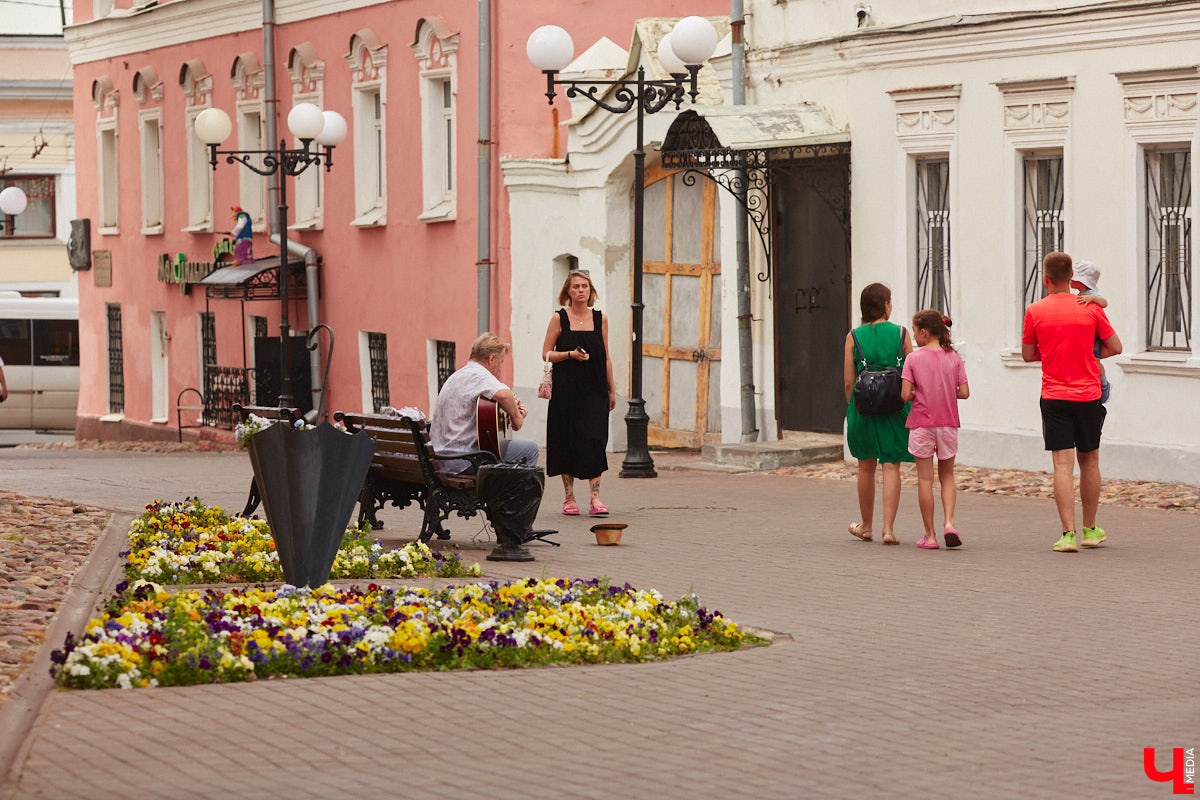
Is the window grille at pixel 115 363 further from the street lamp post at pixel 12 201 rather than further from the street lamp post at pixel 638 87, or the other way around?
the street lamp post at pixel 638 87

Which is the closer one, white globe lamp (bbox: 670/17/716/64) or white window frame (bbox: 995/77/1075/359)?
white window frame (bbox: 995/77/1075/359)

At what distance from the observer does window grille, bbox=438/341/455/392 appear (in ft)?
85.5

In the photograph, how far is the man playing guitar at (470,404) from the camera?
12328 mm

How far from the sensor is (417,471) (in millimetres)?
12375

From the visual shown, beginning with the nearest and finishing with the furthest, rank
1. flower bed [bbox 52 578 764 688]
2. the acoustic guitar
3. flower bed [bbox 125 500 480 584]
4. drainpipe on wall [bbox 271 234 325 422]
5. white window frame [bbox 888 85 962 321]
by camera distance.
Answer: flower bed [bbox 52 578 764 688], flower bed [bbox 125 500 480 584], the acoustic guitar, white window frame [bbox 888 85 962 321], drainpipe on wall [bbox 271 234 325 422]

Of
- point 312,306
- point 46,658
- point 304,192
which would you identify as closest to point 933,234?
point 46,658

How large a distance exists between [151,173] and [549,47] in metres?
18.2

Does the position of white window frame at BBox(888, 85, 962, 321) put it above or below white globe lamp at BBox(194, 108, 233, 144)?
below

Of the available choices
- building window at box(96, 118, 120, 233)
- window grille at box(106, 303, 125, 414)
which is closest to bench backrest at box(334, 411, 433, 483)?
window grille at box(106, 303, 125, 414)

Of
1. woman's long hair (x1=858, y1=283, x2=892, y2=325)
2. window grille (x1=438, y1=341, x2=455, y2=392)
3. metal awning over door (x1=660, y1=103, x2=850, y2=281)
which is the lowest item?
window grille (x1=438, y1=341, x2=455, y2=392)

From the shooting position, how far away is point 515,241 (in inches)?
939

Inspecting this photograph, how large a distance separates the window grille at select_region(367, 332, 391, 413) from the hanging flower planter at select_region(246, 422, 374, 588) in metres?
18.3

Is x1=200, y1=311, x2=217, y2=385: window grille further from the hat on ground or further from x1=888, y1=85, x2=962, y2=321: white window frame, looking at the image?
the hat on ground

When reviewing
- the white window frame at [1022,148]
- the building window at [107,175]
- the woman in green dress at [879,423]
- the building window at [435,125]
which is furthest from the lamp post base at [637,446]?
the building window at [107,175]
